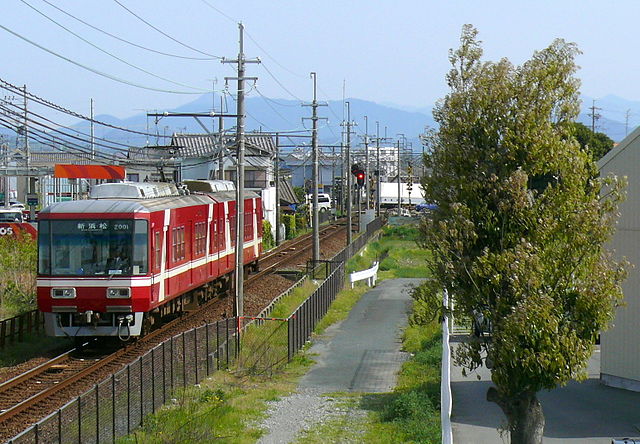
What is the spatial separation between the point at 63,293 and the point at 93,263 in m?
0.79

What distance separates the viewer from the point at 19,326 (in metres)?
20.4

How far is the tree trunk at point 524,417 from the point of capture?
10898 millimetres

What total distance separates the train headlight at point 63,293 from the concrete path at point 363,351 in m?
4.68

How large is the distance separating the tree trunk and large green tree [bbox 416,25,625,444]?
1.37 ft

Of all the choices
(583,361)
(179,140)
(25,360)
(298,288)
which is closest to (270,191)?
(179,140)

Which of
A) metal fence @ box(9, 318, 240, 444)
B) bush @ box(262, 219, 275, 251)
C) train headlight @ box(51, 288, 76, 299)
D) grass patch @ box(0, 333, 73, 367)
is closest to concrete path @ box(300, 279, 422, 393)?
metal fence @ box(9, 318, 240, 444)

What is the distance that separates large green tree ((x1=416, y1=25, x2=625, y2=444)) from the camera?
32.7 feet

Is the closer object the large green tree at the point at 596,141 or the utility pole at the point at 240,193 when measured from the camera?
the utility pole at the point at 240,193

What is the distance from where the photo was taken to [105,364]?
56.6 ft

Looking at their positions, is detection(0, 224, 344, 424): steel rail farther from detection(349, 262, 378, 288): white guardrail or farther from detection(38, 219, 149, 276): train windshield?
detection(349, 262, 378, 288): white guardrail

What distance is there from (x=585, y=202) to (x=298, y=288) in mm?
19746

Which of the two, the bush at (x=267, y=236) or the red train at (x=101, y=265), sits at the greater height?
the red train at (x=101, y=265)

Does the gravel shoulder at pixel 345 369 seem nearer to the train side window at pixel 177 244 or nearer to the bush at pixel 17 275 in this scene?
the train side window at pixel 177 244

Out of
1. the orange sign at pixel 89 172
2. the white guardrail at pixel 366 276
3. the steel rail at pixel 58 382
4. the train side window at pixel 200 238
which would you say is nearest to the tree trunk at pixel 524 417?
the steel rail at pixel 58 382
